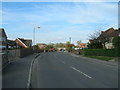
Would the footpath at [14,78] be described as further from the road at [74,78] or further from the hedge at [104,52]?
the hedge at [104,52]

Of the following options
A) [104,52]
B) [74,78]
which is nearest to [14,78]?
[74,78]

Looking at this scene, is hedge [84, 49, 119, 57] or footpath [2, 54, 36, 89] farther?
hedge [84, 49, 119, 57]

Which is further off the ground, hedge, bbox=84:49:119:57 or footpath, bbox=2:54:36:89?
hedge, bbox=84:49:119:57

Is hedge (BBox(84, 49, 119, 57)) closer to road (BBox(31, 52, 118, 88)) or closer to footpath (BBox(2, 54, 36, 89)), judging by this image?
road (BBox(31, 52, 118, 88))

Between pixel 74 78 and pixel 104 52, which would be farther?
pixel 104 52

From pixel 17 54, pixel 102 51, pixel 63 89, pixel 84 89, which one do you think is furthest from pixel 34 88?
pixel 102 51

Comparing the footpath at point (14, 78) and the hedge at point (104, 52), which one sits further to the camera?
the hedge at point (104, 52)

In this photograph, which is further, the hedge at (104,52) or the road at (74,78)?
the hedge at (104,52)

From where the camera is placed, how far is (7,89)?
832cm

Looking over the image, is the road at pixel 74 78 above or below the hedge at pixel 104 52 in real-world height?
below

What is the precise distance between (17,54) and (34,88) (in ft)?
89.3

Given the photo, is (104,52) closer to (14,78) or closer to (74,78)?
(74,78)

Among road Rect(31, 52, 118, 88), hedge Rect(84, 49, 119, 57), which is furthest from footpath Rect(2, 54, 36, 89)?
hedge Rect(84, 49, 119, 57)

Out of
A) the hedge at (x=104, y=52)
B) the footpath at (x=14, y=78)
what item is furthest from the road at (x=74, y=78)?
the hedge at (x=104, y=52)
